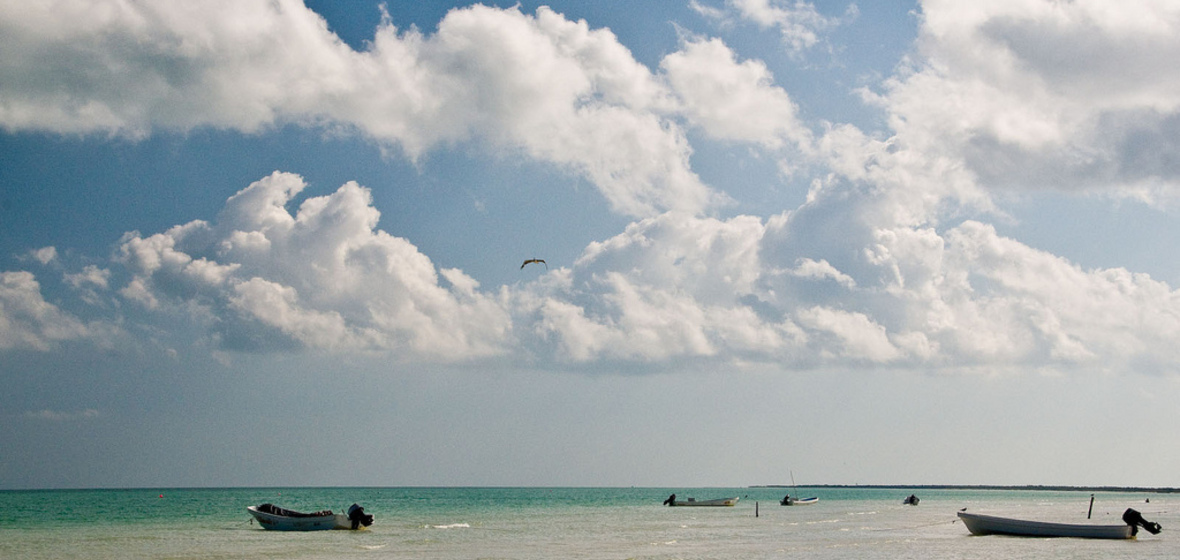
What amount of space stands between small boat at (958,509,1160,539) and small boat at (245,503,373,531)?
42209 millimetres

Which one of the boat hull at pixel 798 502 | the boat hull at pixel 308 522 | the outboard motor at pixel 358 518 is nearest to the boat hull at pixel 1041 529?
the outboard motor at pixel 358 518

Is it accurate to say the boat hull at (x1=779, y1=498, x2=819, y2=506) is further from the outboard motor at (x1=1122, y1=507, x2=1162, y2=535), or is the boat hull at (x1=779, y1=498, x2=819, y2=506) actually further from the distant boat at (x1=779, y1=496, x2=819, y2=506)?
the outboard motor at (x1=1122, y1=507, x2=1162, y2=535)

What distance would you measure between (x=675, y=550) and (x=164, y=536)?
35939mm

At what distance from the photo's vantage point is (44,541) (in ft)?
198

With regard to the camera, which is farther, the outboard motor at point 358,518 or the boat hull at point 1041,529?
the outboard motor at point 358,518

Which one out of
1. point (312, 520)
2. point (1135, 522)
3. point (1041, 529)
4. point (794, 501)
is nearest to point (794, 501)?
point (794, 501)

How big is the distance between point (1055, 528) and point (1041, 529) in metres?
1.00

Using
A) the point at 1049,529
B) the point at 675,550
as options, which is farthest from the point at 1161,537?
the point at 675,550

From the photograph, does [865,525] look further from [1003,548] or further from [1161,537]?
[1003,548]

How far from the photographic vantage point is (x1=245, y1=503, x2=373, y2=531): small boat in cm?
6606

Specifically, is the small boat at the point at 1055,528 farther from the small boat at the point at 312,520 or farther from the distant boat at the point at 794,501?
the distant boat at the point at 794,501

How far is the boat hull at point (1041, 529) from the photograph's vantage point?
5891 cm

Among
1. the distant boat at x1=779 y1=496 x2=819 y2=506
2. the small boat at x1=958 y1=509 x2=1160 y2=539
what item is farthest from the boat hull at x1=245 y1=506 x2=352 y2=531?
the distant boat at x1=779 y1=496 x2=819 y2=506

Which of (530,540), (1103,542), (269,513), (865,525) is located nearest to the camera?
(1103,542)
